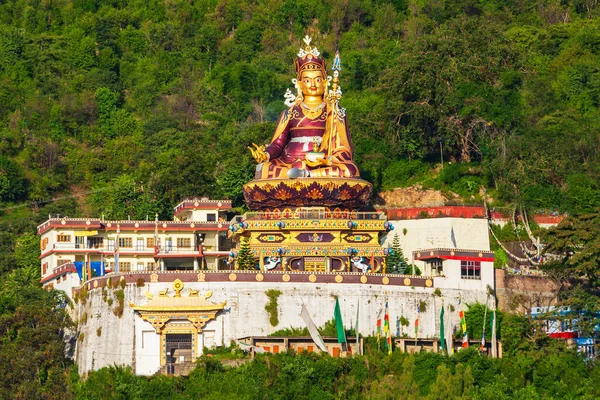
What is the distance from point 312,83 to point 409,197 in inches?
324

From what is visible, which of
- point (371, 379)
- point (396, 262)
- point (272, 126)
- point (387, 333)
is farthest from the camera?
point (272, 126)

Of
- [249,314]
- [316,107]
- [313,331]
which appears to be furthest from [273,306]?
[316,107]

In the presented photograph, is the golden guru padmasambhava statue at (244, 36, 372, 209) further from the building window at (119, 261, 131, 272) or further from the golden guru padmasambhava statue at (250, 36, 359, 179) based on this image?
the building window at (119, 261, 131, 272)

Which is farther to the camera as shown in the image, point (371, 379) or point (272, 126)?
point (272, 126)

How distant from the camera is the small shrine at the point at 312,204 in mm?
66750

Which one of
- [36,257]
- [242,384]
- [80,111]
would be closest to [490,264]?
[242,384]

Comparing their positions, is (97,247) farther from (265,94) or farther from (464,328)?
(265,94)

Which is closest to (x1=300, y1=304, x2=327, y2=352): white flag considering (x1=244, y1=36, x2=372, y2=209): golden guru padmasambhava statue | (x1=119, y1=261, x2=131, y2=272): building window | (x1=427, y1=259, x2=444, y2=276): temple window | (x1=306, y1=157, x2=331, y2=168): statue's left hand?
(x1=427, y1=259, x2=444, y2=276): temple window

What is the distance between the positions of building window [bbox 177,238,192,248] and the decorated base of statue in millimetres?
5667

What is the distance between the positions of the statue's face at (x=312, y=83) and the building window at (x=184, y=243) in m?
7.46

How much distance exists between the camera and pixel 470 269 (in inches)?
2557

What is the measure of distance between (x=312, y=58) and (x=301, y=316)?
12.7 m

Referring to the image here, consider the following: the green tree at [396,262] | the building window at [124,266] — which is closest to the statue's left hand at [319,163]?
the green tree at [396,262]

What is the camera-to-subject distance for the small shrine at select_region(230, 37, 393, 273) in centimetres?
A: 6675
